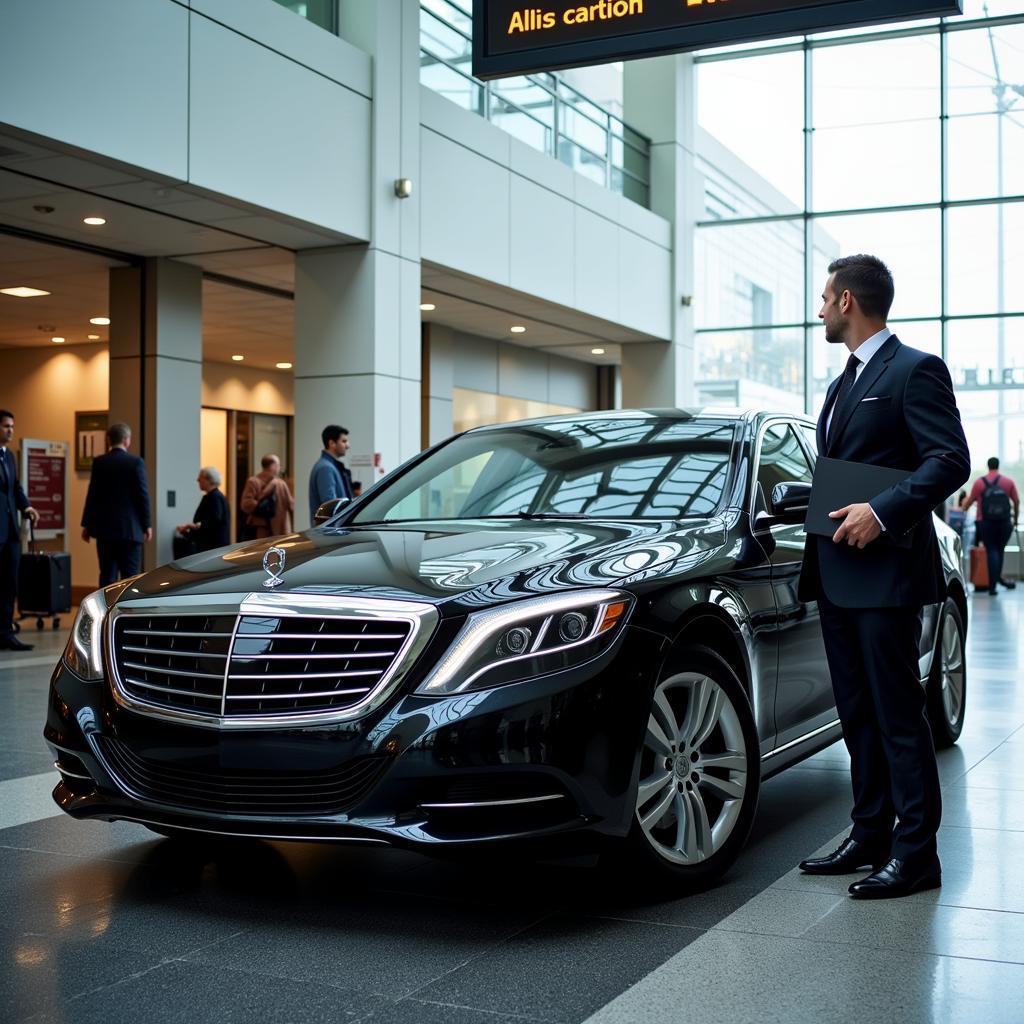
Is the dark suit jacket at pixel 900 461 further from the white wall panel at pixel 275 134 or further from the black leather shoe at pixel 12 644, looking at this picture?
the black leather shoe at pixel 12 644

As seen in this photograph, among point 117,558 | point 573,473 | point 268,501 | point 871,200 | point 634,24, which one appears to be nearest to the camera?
point 573,473

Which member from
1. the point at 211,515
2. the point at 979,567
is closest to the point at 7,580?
the point at 211,515

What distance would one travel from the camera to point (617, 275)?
799 inches

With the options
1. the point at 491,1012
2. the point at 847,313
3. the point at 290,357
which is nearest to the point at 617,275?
the point at 290,357

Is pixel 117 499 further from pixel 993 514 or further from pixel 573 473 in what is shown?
pixel 993 514

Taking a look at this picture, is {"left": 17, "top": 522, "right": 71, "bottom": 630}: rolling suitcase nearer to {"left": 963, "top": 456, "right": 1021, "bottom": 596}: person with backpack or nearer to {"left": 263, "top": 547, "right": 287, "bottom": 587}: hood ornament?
{"left": 263, "top": 547, "right": 287, "bottom": 587}: hood ornament

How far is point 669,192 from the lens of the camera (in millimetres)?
22219

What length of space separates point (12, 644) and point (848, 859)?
29.0 feet

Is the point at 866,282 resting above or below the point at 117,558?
above

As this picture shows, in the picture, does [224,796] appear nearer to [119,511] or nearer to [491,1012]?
[491,1012]

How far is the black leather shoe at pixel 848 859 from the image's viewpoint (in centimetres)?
413

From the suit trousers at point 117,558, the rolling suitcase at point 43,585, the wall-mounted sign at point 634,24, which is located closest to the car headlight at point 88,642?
the wall-mounted sign at point 634,24

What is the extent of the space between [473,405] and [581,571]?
18.6 metres

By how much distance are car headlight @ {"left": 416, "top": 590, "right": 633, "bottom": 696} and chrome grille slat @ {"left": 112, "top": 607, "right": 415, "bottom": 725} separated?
140 mm
